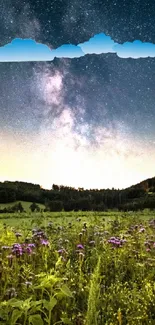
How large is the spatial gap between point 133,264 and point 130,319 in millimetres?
2575

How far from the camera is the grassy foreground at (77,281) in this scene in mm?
4363

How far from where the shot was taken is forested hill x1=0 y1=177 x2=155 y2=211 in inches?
895

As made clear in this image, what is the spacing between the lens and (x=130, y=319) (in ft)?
15.7

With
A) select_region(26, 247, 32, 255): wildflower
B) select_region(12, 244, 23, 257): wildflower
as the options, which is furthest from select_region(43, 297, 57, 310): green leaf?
select_region(26, 247, 32, 255): wildflower

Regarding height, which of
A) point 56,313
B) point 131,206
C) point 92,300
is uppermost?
point 131,206

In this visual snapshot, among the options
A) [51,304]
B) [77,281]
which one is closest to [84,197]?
[77,281]

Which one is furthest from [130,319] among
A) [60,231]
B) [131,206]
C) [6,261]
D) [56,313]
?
[131,206]

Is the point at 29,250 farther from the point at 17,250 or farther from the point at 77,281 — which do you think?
the point at 77,281

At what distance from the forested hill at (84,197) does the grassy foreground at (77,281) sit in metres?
12.2

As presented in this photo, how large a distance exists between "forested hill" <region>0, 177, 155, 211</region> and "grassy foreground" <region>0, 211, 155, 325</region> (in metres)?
12.2

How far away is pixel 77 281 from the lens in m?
6.30

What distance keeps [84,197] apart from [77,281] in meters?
17.6

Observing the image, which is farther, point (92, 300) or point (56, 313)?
point (56, 313)

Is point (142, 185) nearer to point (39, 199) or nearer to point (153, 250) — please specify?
point (39, 199)
